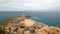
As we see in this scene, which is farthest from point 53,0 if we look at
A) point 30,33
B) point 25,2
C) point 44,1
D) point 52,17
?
point 30,33

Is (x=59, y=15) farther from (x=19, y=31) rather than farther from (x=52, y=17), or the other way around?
(x=19, y=31)

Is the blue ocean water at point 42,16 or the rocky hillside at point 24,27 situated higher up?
the blue ocean water at point 42,16

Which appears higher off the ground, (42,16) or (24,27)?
(42,16)

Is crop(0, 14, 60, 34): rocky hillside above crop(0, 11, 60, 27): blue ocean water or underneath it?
underneath
